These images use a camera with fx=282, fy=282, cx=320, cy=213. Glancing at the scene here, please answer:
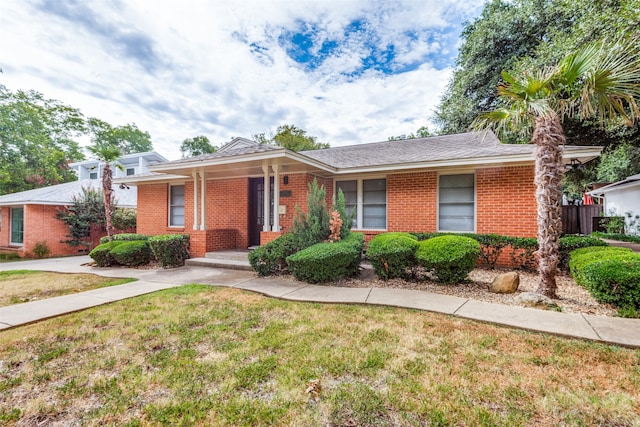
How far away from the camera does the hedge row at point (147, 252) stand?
8.25 meters

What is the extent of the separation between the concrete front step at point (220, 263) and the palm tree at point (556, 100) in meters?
6.61

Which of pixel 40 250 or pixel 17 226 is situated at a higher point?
pixel 17 226

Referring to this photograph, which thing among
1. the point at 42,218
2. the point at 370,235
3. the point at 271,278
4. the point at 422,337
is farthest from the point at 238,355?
the point at 42,218

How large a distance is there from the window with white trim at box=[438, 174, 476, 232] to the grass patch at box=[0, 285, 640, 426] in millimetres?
4968

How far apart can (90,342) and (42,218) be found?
13269 mm

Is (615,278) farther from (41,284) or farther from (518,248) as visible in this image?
(41,284)

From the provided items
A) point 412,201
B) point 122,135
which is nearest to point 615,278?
point 412,201

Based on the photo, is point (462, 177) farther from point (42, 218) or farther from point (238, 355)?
point (42, 218)

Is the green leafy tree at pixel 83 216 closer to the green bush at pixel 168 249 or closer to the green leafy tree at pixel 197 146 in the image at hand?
the green bush at pixel 168 249

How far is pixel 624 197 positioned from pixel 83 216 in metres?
27.4

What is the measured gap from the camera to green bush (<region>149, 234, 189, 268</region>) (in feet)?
26.9

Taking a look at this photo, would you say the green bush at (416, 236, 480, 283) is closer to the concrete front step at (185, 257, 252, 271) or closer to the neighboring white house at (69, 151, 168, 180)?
the concrete front step at (185, 257, 252, 271)

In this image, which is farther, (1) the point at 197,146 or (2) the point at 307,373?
(1) the point at 197,146

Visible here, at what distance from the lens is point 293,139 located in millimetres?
29875
